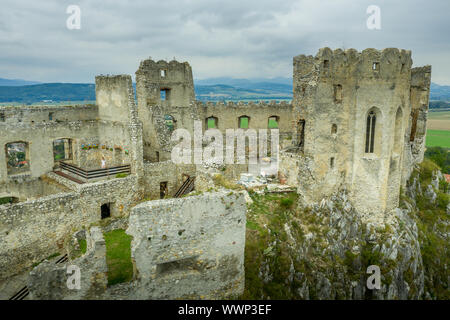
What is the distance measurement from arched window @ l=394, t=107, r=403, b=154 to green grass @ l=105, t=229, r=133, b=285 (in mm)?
16652

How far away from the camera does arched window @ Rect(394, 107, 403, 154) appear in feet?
67.4

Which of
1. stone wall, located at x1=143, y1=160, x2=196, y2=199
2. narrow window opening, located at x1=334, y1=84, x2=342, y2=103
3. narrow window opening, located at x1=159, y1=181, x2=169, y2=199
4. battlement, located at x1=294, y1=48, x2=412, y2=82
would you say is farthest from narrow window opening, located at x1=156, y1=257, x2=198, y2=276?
narrow window opening, located at x1=334, y1=84, x2=342, y2=103

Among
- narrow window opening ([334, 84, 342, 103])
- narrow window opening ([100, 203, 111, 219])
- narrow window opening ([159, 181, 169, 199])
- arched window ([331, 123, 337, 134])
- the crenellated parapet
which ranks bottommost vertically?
narrow window opening ([100, 203, 111, 219])

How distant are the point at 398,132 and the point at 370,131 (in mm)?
2073

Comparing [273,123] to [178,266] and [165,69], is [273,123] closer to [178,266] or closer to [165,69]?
[165,69]

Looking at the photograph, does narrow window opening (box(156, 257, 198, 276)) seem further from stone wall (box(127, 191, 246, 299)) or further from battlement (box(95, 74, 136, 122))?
battlement (box(95, 74, 136, 122))

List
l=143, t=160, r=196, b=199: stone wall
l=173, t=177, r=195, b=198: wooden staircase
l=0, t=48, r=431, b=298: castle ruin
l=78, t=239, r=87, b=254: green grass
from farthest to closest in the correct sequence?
l=143, t=160, r=196, b=199: stone wall → l=173, t=177, r=195, b=198: wooden staircase → l=0, t=48, r=431, b=298: castle ruin → l=78, t=239, r=87, b=254: green grass

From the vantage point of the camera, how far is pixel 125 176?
20.9m

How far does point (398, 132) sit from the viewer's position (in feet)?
68.4

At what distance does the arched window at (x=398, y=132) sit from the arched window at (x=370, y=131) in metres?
1.65

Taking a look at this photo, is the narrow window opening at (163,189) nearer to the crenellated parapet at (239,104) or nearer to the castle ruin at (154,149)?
the castle ruin at (154,149)

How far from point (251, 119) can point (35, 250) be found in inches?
783

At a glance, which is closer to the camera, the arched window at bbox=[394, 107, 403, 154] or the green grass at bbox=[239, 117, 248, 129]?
the arched window at bbox=[394, 107, 403, 154]
